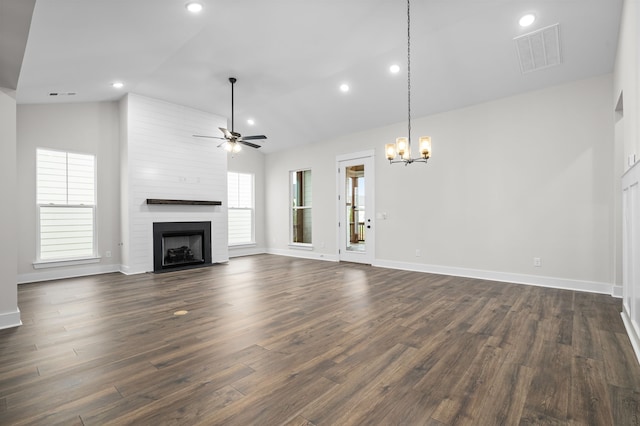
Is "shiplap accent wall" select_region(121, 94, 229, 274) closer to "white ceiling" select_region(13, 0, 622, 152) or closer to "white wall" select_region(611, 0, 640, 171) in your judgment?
"white ceiling" select_region(13, 0, 622, 152)

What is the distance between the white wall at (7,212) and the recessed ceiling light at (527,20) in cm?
558

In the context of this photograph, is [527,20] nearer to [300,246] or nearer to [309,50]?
[309,50]

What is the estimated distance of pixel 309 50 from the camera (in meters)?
4.54

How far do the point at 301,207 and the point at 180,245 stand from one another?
3.16 meters

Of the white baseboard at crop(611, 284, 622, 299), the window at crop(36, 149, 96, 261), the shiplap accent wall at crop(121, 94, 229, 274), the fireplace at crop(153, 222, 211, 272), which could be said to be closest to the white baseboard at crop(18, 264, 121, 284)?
the window at crop(36, 149, 96, 261)

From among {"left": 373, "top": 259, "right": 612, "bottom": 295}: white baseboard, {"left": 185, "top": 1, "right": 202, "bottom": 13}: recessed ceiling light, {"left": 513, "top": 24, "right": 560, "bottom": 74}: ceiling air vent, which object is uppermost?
{"left": 185, "top": 1, "right": 202, "bottom": 13}: recessed ceiling light

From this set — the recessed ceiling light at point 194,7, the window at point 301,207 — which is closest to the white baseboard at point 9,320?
the recessed ceiling light at point 194,7

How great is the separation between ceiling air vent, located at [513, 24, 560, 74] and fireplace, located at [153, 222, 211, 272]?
6.46 meters

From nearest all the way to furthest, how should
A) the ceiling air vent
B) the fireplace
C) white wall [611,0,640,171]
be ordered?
white wall [611,0,640,171]
the ceiling air vent
the fireplace

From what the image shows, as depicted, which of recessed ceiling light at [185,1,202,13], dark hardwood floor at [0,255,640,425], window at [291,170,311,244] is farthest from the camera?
window at [291,170,311,244]

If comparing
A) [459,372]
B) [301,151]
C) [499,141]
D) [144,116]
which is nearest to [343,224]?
[301,151]

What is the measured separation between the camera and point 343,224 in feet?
24.4

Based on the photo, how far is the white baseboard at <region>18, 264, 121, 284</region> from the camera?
523 cm

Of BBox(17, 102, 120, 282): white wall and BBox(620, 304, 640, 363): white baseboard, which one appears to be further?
BBox(17, 102, 120, 282): white wall
